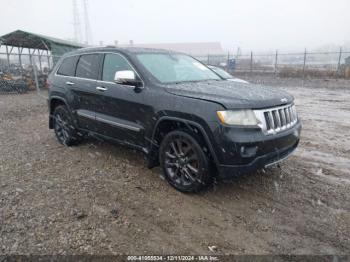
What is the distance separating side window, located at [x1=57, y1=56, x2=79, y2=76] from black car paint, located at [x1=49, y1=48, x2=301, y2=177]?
1.49 feet

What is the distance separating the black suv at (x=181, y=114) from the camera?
127 inches

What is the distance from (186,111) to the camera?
3439 mm

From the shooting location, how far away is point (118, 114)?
4.31 m

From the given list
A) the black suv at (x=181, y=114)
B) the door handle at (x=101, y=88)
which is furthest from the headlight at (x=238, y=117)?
the door handle at (x=101, y=88)

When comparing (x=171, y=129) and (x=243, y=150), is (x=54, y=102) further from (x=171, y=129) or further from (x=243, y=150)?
(x=243, y=150)

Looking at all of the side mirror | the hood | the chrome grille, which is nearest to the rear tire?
the side mirror

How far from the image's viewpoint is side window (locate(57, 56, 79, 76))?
17.6 feet

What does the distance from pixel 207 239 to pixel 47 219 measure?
1744mm

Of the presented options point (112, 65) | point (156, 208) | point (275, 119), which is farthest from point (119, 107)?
point (275, 119)

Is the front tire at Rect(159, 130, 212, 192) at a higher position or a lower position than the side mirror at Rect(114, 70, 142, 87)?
lower

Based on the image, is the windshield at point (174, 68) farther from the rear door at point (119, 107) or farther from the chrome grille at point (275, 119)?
the chrome grille at point (275, 119)

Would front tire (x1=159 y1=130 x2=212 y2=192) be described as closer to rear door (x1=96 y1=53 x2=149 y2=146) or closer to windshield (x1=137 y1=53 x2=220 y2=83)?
rear door (x1=96 y1=53 x2=149 y2=146)

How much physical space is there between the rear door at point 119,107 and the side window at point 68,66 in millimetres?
995

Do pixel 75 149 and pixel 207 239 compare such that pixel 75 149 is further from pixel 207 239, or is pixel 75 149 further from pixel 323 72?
pixel 323 72
